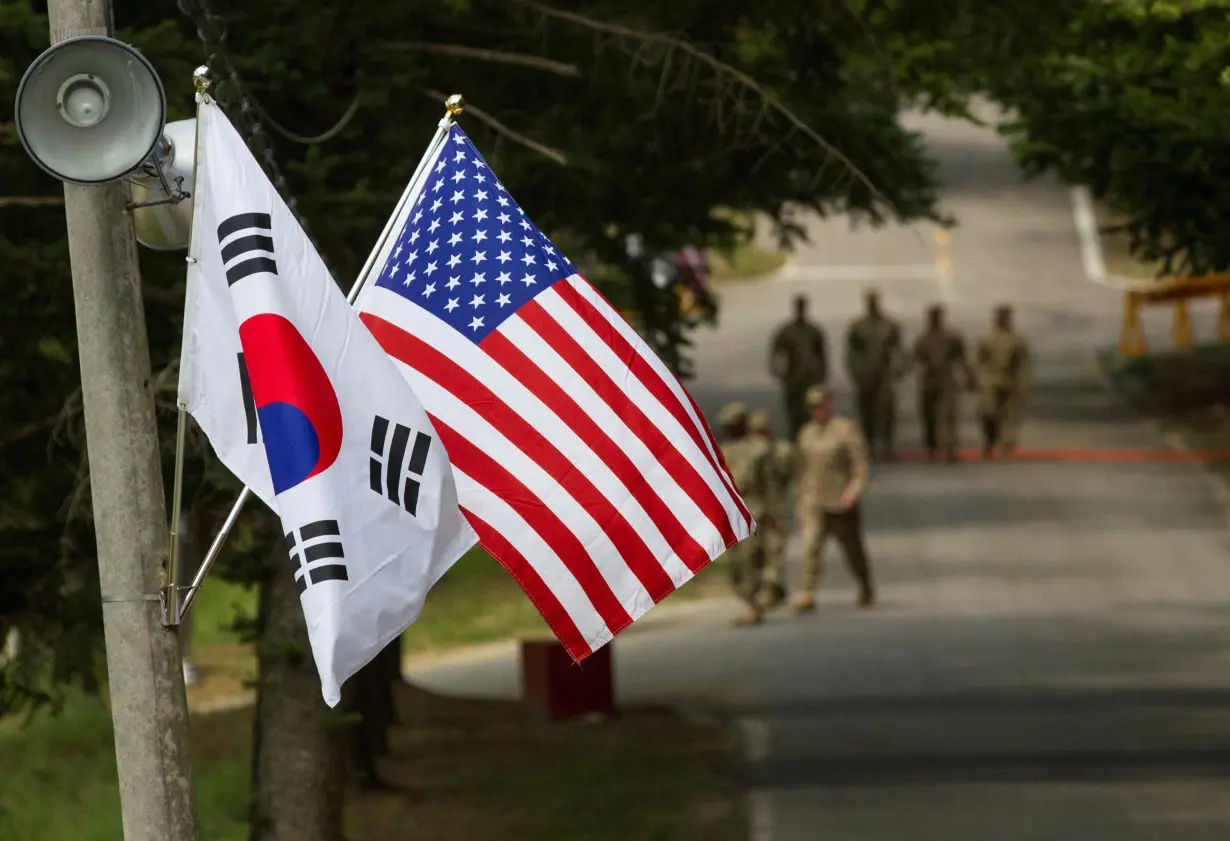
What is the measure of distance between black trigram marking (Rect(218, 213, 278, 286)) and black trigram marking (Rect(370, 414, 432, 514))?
665 mm

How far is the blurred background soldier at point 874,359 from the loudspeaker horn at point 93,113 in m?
20.6

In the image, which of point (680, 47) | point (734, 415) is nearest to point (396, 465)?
point (680, 47)

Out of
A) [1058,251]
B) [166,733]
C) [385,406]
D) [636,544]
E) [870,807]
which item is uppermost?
[1058,251]

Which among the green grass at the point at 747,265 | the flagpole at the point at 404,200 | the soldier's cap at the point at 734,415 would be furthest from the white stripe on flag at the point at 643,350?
the green grass at the point at 747,265

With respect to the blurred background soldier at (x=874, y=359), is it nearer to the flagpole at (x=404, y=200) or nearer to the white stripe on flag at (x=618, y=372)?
the white stripe on flag at (x=618, y=372)

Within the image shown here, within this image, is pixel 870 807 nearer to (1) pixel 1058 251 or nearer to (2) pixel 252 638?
(2) pixel 252 638

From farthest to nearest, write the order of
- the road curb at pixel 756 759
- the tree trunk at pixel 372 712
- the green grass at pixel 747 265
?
the green grass at pixel 747 265 < the tree trunk at pixel 372 712 < the road curb at pixel 756 759

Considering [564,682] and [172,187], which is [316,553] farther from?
[564,682]

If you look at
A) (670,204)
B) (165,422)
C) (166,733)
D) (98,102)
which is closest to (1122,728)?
(670,204)

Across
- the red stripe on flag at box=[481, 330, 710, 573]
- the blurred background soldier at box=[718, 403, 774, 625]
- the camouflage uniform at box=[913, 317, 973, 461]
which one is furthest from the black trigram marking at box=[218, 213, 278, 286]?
the camouflage uniform at box=[913, 317, 973, 461]

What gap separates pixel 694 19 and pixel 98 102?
581 centimetres

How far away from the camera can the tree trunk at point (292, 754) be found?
1161 cm

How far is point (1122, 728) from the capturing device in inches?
599

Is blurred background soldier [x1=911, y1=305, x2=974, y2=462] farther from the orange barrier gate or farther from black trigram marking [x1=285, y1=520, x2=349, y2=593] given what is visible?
black trigram marking [x1=285, y1=520, x2=349, y2=593]
